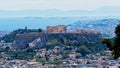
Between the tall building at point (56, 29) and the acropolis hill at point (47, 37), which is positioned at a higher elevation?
the tall building at point (56, 29)

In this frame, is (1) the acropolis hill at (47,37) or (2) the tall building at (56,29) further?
(2) the tall building at (56,29)

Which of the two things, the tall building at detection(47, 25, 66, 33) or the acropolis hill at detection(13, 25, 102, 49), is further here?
the tall building at detection(47, 25, 66, 33)

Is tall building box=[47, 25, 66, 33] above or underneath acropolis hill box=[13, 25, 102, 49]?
above

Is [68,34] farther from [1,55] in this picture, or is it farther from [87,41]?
[1,55]

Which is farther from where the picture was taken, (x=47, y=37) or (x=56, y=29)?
(x=56, y=29)

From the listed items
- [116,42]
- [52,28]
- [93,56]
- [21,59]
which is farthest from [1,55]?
[116,42]

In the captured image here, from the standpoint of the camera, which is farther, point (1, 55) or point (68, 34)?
point (68, 34)

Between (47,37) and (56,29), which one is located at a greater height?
(56,29)

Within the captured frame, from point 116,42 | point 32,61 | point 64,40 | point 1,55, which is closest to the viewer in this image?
point 116,42
